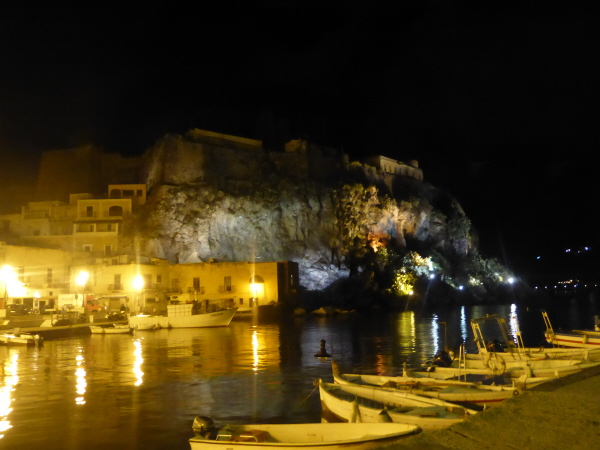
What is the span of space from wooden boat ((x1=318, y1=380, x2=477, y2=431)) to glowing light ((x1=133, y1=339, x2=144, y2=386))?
22.5 feet

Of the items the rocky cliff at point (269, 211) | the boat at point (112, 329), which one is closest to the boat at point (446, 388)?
the boat at point (112, 329)

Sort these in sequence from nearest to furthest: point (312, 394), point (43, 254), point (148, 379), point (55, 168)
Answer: point (312, 394)
point (148, 379)
point (43, 254)
point (55, 168)

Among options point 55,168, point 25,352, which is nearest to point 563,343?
point 25,352

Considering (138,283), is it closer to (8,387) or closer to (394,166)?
(8,387)

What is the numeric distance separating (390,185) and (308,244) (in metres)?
19.2

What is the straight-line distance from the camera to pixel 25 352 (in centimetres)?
2133

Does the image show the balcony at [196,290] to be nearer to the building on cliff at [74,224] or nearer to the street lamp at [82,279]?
the building on cliff at [74,224]

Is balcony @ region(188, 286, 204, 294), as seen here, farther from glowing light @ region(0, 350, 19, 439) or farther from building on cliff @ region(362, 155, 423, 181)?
building on cliff @ region(362, 155, 423, 181)

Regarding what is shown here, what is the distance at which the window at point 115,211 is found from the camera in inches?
1922

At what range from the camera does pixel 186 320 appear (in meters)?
33.1

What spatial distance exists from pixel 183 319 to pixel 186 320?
0.22 m

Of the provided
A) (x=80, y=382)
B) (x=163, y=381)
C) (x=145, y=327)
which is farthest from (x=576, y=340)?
(x=145, y=327)

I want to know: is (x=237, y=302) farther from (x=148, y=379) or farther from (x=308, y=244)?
(x=148, y=379)

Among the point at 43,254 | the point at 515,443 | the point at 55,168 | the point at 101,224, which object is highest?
the point at 55,168
